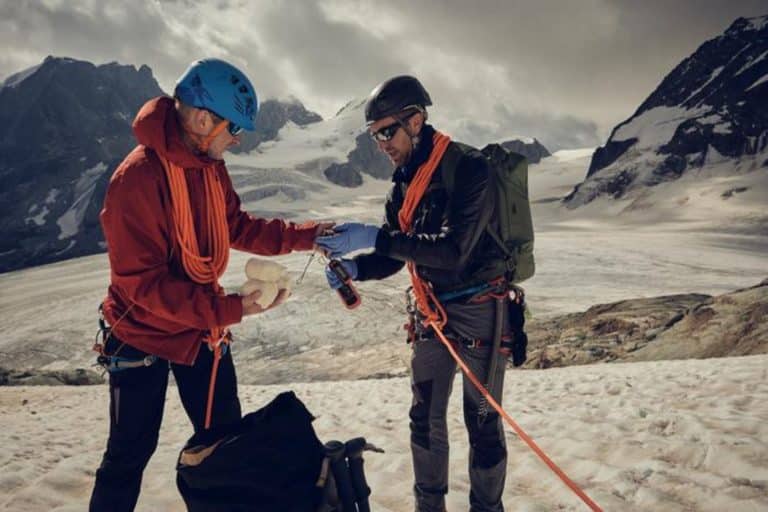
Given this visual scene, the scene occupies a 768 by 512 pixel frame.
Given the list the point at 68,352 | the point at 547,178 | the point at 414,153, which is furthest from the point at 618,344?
the point at 547,178

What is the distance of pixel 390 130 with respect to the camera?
148 inches

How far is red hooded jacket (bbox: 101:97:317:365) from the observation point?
2.75 m

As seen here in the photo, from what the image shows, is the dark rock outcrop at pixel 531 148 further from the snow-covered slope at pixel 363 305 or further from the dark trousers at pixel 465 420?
the dark trousers at pixel 465 420

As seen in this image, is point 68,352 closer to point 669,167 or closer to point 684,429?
point 684,429

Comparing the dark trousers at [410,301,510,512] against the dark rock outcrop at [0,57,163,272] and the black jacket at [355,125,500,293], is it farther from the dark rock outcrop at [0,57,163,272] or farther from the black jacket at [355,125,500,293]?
the dark rock outcrop at [0,57,163,272]

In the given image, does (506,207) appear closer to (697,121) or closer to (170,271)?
(170,271)

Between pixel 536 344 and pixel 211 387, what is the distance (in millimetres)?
12023

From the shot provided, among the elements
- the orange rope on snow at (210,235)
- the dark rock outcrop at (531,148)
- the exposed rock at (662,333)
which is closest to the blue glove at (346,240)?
the orange rope on snow at (210,235)

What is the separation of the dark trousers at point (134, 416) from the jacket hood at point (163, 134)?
3.92ft

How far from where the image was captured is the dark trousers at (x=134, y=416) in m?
2.89

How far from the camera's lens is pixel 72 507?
14.2 ft

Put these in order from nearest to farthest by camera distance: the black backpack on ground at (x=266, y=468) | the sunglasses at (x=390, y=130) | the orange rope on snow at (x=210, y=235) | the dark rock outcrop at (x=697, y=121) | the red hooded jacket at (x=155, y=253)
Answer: the black backpack on ground at (x=266, y=468) < the red hooded jacket at (x=155, y=253) < the orange rope on snow at (x=210, y=235) < the sunglasses at (x=390, y=130) < the dark rock outcrop at (x=697, y=121)

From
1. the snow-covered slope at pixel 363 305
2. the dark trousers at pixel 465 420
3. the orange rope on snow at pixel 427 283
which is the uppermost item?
the orange rope on snow at pixel 427 283

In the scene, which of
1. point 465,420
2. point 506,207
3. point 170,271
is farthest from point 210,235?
point 465,420
